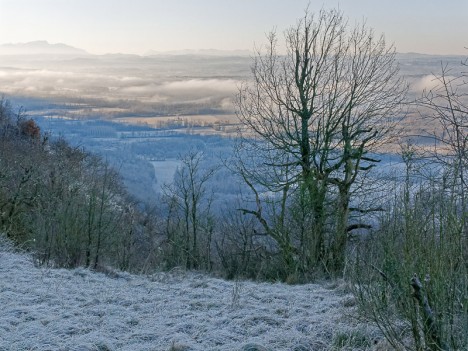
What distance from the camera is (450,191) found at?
4.81 metres

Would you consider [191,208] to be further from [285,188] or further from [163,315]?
[163,315]

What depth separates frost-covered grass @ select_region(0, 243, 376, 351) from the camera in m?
6.17

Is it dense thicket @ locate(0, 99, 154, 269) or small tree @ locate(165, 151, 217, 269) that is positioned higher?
dense thicket @ locate(0, 99, 154, 269)

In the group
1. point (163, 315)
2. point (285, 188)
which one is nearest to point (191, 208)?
point (285, 188)

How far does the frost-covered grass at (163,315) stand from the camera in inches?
243

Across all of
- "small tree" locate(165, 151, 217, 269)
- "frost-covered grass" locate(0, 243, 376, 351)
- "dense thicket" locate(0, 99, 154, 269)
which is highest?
"frost-covered grass" locate(0, 243, 376, 351)

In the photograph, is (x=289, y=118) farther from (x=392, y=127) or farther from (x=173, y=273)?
(x=173, y=273)

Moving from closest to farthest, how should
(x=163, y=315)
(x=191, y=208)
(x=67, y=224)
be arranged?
(x=163, y=315) → (x=67, y=224) → (x=191, y=208)

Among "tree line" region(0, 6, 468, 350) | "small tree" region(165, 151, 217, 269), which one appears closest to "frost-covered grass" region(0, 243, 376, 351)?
"tree line" region(0, 6, 468, 350)

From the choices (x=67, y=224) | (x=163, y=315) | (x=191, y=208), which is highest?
(x=163, y=315)

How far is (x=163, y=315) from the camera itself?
7.57 meters

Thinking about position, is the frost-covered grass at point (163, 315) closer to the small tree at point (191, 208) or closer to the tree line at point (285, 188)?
the tree line at point (285, 188)

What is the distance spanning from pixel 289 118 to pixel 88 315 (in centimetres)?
1149

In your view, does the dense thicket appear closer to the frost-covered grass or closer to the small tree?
the small tree
